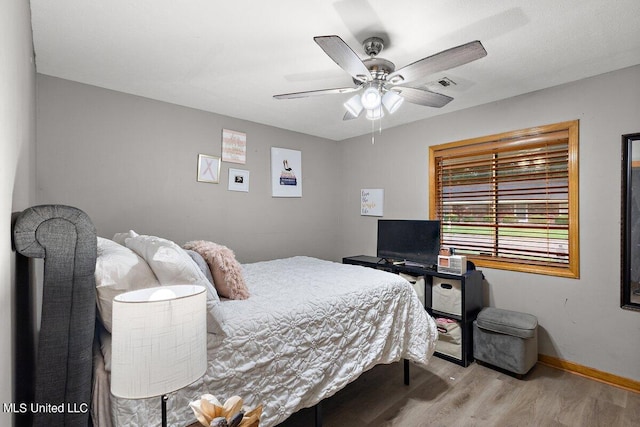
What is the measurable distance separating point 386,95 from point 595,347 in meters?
2.69

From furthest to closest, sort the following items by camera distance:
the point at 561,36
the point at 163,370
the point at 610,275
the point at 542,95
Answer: the point at 542,95, the point at 610,275, the point at 561,36, the point at 163,370

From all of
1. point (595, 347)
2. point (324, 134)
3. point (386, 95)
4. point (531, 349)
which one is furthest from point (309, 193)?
point (595, 347)

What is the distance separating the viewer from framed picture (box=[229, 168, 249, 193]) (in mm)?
3615

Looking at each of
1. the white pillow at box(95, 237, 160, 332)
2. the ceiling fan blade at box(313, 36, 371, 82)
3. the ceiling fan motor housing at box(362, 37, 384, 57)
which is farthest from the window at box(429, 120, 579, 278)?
the white pillow at box(95, 237, 160, 332)

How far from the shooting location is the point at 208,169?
3422mm

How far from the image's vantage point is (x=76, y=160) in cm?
268

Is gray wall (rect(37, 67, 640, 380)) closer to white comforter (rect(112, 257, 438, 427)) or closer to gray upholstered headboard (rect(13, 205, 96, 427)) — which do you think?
white comforter (rect(112, 257, 438, 427))

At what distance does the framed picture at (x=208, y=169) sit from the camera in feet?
11.0

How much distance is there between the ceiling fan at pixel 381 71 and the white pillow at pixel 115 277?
132 cm

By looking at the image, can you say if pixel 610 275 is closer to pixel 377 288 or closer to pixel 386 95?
pixel 377 288

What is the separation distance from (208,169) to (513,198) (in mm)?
3185

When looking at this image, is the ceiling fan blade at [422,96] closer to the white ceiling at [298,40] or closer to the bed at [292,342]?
the white ceiling at [298,40]

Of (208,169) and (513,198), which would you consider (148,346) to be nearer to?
(208,169)

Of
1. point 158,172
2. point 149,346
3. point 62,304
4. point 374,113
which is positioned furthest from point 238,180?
point 149,346
